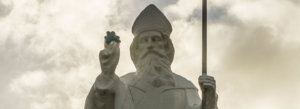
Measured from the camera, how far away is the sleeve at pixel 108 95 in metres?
15.6

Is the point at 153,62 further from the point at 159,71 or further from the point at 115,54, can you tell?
the point at 115,54

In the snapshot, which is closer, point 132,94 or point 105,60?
point 105,60

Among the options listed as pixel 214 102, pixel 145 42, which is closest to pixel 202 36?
pixel 214 102

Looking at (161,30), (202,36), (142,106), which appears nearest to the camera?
(202,36)

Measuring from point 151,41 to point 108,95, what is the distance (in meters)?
2.05

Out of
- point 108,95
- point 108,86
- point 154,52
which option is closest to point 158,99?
point 154,52

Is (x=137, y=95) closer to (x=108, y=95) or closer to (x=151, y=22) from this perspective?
(x=108, y=95)

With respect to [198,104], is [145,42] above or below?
above

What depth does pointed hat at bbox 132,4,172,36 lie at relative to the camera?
17.6 meters

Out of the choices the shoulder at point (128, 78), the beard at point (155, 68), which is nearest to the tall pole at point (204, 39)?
the beard at point (155, 68)

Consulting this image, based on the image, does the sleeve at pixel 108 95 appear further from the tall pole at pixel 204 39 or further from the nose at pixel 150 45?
the nose at pixel 150 45

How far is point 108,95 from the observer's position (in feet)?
51.6

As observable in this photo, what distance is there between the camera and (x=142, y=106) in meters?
16.5

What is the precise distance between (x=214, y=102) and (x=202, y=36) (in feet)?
4.17
